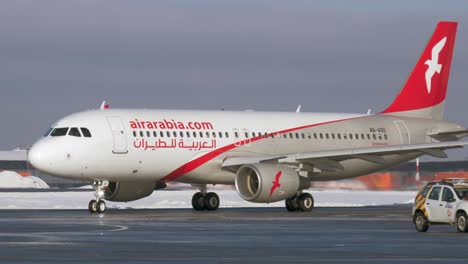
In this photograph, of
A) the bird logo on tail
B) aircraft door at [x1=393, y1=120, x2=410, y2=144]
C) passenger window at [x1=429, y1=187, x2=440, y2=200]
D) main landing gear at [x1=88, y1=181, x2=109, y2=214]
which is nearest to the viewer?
passenger window at [x1=429, y1=187, x2=440, y2=200]

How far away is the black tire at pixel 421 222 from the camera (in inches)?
1437

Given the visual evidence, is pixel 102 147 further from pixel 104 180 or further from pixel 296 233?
pixel 296 233

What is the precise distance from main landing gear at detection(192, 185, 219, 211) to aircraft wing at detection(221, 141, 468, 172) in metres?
2.51

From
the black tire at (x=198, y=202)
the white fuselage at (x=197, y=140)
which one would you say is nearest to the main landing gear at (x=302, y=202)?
the white fuselage at (x=197, y=140)

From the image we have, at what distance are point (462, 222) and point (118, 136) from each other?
1992 cm

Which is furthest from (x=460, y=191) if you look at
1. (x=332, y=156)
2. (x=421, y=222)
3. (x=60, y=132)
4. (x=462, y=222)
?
(x=60, y=132)

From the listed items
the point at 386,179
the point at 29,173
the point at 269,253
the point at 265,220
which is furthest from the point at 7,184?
the point at 269,253

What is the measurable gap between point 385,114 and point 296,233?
2839 centimetres

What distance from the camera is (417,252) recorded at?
89.8 ft

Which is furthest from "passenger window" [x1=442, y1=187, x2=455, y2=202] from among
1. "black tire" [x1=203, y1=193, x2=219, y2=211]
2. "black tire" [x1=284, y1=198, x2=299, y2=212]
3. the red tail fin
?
the red tail fin

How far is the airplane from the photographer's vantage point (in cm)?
5091

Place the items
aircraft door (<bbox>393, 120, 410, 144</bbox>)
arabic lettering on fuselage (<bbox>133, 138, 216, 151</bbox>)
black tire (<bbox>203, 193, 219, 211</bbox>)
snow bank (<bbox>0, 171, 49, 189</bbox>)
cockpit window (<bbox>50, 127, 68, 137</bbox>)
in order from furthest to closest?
1. snow bank (<bbox>0, 171, 49, 189</bbox>)
2. aircraft door (<bbox>393, 120, 410, 144</bbox>)
3. black tire (<bbox>203, 193, 219, 211</bbox>)
4. arabic lettering on fuselage (<bbox>133, 138, 216, 151</bbox>)
5. cockpit window (<bbox>50, 127, 68, 137</bbox>)

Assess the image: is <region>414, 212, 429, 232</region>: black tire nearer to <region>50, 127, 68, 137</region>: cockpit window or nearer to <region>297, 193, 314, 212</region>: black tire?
<region>297, 193, 314, 212</region>: black tire

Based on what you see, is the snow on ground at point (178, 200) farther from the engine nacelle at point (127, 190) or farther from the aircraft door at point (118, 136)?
the aircraft door at point (118, 136)
